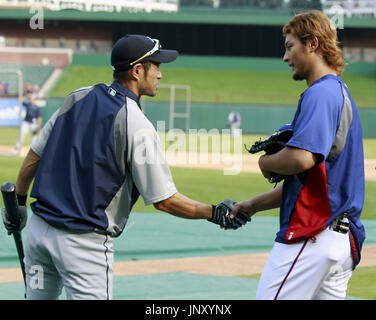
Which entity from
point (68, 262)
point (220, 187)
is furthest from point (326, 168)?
point (220, 187)

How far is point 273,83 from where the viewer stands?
54312 millimetres

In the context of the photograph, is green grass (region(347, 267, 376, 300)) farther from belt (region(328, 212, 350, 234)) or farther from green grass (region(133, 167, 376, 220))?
green grass (region(133, 167, 376, 220))

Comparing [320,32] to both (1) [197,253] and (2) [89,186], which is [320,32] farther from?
(1) [197,253]

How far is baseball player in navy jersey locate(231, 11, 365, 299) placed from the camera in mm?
3586

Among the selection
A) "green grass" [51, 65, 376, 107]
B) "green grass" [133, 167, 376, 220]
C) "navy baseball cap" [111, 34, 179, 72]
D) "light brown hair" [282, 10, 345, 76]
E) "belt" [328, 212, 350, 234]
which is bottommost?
"green grass" [51, 65, 376, 107]

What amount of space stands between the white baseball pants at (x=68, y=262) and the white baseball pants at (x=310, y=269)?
2.89 ft

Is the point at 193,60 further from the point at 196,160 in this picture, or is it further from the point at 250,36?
the point at 196,160

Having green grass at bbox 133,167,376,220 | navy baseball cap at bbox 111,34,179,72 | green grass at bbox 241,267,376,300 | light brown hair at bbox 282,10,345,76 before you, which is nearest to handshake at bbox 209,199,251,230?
navy baseball cap at bbox 111,34,179,72

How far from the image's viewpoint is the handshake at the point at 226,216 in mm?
4283

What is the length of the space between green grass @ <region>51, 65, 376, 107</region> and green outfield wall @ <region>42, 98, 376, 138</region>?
2785 millimetres

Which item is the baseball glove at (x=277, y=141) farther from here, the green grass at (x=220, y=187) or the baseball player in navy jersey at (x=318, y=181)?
the green grass at (x=220, y=187)

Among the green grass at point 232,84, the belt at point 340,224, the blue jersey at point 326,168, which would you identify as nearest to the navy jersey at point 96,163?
the blue jersey at point 326,168

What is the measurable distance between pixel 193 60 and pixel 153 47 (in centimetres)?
5561
